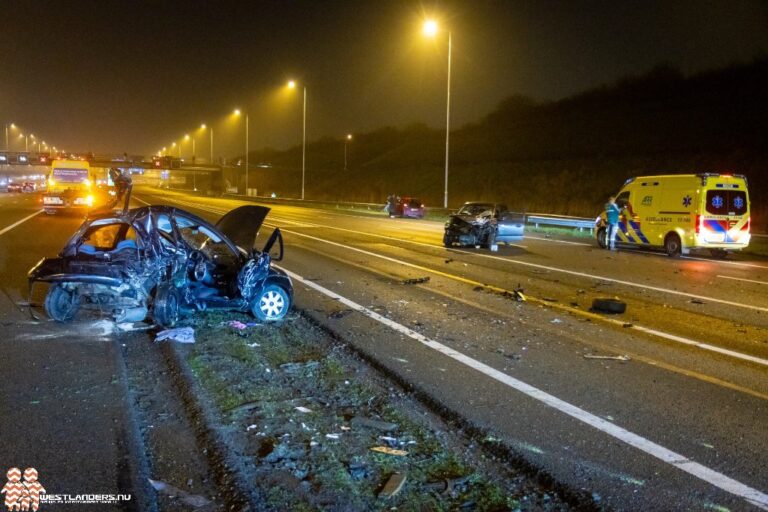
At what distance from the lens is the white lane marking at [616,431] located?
160 inches

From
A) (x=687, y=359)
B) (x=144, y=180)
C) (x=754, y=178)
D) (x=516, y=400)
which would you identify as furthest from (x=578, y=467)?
(x=144, y=180)

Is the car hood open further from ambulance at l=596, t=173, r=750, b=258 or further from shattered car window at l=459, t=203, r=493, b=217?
ambulance at l=596, t=173, r=750, b=258

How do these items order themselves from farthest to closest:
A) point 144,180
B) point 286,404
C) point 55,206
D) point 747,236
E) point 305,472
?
point 144,180, point 55,206, point 747,236, point 286,404, point 305,472

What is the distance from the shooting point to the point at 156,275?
7961 millimetres

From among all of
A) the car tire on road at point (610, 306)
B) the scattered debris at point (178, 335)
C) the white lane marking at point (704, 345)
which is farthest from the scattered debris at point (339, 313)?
the white lane marking at point (704, 345)

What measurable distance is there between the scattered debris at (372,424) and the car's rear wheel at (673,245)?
16445 mm

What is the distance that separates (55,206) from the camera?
104 ft

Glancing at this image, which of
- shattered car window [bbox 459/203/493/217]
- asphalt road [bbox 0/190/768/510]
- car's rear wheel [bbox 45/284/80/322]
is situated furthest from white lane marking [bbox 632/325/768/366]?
shattered car window [bbox 459/203/493/217]

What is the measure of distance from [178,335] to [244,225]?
251 cm

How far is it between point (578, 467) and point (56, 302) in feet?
22.7

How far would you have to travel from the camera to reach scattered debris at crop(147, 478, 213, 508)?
3771 millimetres

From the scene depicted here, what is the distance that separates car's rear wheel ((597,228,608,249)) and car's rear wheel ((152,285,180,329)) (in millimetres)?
16811

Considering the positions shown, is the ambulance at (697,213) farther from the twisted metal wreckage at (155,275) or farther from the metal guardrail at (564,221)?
the twisted metal wreckage at (155,275)

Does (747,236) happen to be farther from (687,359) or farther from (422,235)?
(687,359)
